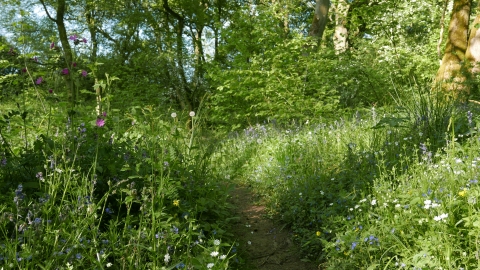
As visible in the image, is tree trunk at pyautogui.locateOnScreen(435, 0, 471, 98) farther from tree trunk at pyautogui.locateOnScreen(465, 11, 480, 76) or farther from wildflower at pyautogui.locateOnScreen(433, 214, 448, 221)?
wildflower at pyautogui.locateOnScreen(433, 214, 448, 221)

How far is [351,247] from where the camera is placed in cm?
285

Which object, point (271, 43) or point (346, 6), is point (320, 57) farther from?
point (346, 6)

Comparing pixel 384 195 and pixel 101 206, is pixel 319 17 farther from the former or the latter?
pixel 101 206

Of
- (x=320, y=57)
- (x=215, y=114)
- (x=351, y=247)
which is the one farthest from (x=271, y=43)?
(x=351, y=247)

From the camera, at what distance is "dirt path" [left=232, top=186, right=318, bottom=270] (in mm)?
3434

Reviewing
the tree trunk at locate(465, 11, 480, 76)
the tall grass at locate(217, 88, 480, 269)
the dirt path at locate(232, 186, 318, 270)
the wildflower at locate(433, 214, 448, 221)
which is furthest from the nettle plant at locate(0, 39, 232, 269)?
the tree trunk at locate(465, 11, 480, 76)

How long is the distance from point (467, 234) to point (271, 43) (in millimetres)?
9152

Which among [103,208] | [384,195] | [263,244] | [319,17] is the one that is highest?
[319,17]

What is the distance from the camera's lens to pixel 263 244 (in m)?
3.82

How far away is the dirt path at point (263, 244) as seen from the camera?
11.3 ft

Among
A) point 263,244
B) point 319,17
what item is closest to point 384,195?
point 263,244

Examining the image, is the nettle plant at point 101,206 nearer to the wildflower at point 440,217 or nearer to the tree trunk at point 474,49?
the wildflower at point 440,217

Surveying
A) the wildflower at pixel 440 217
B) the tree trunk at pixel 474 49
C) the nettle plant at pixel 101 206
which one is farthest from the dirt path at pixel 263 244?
the tree trunk at pixel 474 49

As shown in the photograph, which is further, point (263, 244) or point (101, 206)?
point (263, 244)
